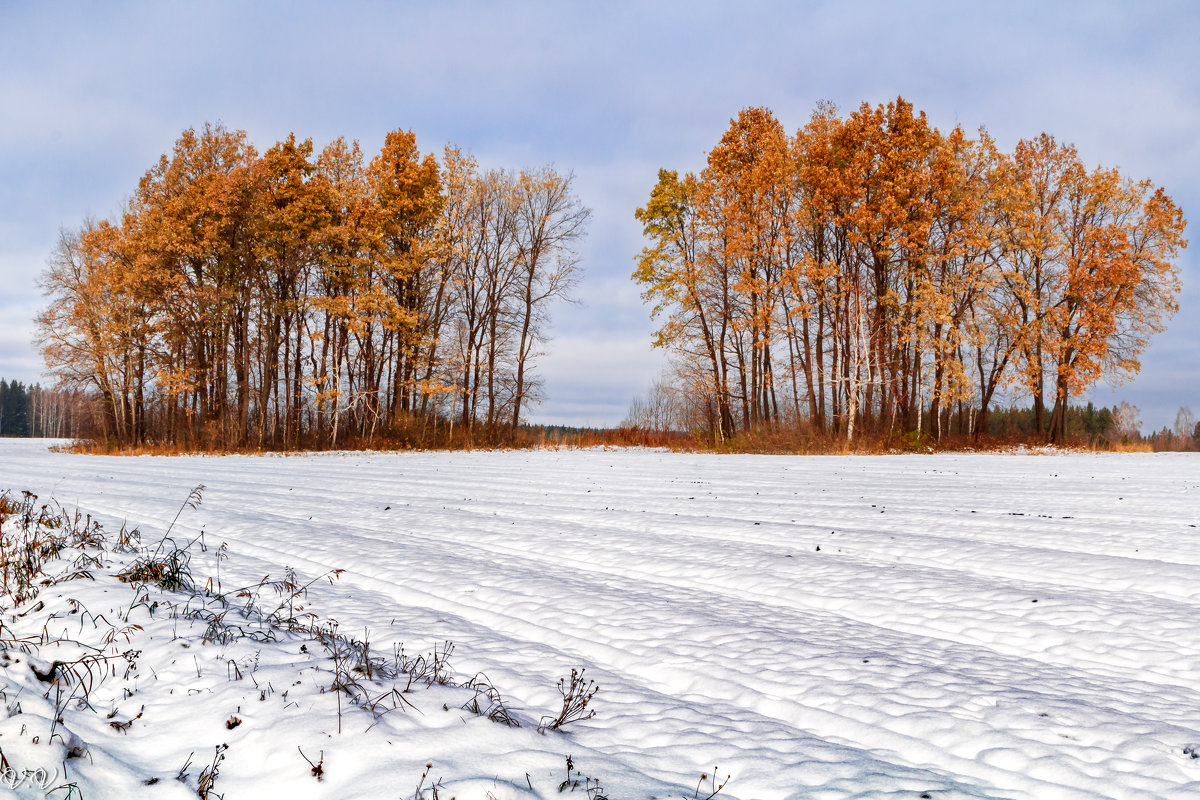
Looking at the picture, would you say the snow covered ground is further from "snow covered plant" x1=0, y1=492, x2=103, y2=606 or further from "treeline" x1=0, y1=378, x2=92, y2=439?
"treeline" x1=0, y1=378, x2=92, y2=439

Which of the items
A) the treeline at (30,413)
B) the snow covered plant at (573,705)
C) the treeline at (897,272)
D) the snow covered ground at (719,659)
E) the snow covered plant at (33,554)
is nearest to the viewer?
the snow covered ground at (719,659)

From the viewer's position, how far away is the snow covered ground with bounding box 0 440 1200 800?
1.62 metres

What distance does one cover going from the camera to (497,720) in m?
1.87

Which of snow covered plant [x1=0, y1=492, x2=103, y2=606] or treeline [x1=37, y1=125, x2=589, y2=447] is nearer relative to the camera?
snow covered plant [x1=0, y1=492, x2=103, y2=606]

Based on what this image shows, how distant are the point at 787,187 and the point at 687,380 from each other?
7.57 m

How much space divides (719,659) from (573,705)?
26.5 inches

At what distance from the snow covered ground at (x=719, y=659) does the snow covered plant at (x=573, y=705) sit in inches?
2.0

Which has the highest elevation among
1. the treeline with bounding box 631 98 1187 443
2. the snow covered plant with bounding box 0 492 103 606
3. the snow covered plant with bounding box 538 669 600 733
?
the treeline with bounding box 631 98 1187 443

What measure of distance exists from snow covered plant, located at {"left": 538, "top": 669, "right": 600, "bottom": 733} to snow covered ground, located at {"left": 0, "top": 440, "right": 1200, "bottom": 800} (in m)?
0.05

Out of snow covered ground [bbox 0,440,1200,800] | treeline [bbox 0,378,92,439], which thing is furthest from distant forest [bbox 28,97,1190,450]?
treeline [bbox 0,378,92,439]

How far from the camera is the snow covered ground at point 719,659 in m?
1.62

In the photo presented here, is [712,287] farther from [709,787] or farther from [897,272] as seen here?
[709,787]

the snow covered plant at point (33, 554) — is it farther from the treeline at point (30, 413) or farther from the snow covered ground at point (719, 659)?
the treeline at point (30, 413)

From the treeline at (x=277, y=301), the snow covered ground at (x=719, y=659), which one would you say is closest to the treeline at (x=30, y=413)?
the treeline at (x=277, y=301)
